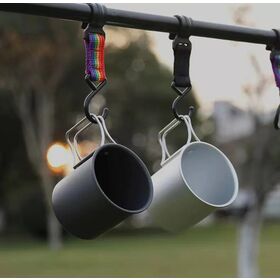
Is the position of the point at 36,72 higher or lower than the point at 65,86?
lower

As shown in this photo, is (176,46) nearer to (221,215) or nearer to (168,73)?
(168,73)

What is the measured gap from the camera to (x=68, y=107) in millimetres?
17281

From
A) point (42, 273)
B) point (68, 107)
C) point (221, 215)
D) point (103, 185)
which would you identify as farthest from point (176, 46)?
point (221, 215)

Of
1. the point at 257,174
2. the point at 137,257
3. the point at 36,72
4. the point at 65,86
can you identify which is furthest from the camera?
the point at 65,86

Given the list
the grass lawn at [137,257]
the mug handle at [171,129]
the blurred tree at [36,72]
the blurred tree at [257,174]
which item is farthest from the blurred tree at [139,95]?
the mug handle at [171,129]

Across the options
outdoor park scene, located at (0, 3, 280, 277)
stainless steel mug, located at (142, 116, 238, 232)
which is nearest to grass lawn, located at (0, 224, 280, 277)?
outdoor park scene, located at (0, 3, 280, 277)

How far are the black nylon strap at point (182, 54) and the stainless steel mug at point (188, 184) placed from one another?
0.25 feet

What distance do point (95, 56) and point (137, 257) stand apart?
11.0m

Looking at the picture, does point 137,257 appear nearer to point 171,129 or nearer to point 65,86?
point 65,86

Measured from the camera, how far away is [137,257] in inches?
468

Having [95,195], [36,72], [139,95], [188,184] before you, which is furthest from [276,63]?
[139,95]

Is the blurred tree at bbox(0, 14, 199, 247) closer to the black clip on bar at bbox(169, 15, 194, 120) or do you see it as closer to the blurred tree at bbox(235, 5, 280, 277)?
the blurred tree at bbox(235, 5, 280, 277)

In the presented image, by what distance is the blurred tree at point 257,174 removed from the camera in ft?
22.6

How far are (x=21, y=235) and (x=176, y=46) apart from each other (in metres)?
17.5
